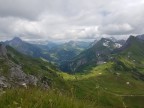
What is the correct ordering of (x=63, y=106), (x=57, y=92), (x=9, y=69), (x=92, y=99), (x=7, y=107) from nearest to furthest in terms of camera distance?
(x=7, y=107) < (x=63, y=106) < (x=92, y=99) < (x=57, y=92) < (x=9, y=69)

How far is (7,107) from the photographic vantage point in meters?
8.45

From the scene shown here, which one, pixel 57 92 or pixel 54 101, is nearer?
pixel 54 101

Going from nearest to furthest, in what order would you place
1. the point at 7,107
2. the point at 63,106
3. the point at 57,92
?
1. the point at 7,107
2. the point at 63,106
3. the point at 57,92

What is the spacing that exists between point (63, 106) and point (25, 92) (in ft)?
5.34

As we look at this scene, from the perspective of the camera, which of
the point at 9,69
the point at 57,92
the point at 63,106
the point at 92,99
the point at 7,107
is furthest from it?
the point at 9,69


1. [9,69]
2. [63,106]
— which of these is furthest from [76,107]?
[9,69]

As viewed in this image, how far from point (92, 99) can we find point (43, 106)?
6.27ft

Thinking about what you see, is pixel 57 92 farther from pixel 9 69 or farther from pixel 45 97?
pixel 9 69

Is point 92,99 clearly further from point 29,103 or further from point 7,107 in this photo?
point 7,107

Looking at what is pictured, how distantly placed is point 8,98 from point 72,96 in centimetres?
212

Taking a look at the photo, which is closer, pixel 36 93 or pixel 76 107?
pixel 76 107

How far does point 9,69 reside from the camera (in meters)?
200

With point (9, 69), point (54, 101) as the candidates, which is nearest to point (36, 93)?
point (54, 101)

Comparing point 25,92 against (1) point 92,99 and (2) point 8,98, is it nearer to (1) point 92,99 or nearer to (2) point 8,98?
(2) point 8,98
